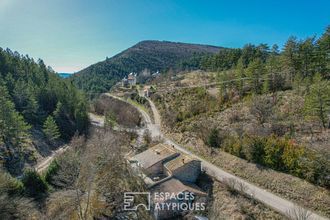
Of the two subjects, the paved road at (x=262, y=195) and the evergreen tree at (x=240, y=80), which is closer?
the paved road at (x=262, y=195)

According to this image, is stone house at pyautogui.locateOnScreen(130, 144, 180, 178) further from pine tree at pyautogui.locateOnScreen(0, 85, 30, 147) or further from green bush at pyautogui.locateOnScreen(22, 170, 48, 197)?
pine tree at pyautogui.locateOnScreen(0, 85, 30, 147)

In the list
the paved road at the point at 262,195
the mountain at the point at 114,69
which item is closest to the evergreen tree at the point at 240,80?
the paved road at the point at 262,195

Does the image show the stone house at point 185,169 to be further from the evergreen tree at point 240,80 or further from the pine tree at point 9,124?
the evergreen tree at point 240,80

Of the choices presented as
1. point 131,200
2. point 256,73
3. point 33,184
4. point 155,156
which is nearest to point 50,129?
point 33,184

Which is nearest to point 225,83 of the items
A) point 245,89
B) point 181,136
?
point 245,89

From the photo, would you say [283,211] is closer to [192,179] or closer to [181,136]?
[192,179]

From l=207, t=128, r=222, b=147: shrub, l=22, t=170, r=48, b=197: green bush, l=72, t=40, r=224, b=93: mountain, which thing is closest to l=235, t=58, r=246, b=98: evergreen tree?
l=207, t=128, r=222, b=147: shrub
